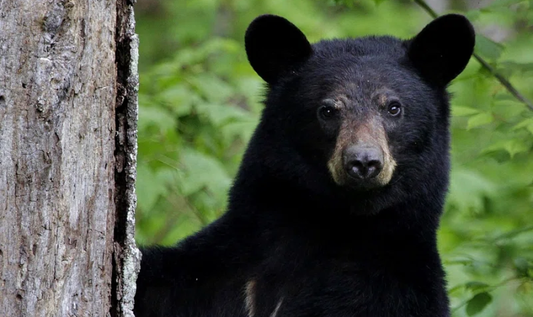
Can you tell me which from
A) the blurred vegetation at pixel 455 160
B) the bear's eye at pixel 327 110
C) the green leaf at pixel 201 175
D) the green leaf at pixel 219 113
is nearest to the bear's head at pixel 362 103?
the bear's eye at pixel 327 110

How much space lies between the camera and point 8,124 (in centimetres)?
263

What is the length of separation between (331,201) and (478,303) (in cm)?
116

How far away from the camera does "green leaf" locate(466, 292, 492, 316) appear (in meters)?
4.52

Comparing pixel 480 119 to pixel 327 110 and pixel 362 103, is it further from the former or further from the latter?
pixel 327 110

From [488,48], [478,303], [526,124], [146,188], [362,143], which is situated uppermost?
[488,48]

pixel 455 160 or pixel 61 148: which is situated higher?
pixel 455 160

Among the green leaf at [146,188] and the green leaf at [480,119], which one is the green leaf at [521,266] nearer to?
the green leaf at [480,119]

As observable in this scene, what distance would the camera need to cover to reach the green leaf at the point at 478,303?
14.8 ft

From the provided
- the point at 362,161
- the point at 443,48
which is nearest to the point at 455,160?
the point at 443,48

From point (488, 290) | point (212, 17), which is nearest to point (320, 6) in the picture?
point (212, 17)

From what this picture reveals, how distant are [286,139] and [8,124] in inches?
70.5

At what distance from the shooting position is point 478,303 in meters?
4.53

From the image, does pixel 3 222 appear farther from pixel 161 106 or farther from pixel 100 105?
pixel 161 106

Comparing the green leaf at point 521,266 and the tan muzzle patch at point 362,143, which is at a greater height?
the tan muzzle patch at point 362,143
